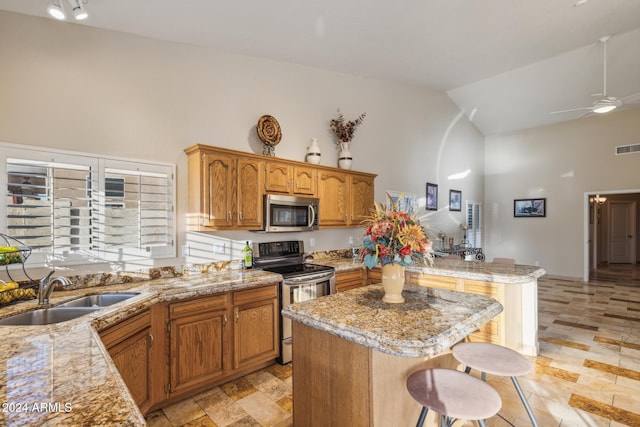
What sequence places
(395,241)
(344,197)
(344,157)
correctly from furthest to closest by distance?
1. (344,157)
2. (344,197)
3. (395,241)

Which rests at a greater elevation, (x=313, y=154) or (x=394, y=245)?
(x=313, y=154)

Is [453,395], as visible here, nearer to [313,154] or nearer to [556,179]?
[313,154]

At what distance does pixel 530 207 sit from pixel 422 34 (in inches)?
243

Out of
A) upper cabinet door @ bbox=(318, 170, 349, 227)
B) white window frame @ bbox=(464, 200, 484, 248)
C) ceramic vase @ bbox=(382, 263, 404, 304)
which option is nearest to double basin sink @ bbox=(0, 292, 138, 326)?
ceramic vase @ bbox=(382, 263, 404, 304)

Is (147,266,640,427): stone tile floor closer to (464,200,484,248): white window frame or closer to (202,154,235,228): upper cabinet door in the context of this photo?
(202,154,235,228): upper cabinet door

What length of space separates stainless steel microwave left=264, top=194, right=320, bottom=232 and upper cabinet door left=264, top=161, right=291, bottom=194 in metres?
0.09

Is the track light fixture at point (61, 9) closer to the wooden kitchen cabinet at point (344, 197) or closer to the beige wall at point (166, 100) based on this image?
the beige wall at point (166, 100)

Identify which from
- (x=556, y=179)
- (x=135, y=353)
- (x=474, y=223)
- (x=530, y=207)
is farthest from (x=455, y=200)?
(x=135, y=353)

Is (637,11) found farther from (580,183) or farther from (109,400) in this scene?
(109,400)

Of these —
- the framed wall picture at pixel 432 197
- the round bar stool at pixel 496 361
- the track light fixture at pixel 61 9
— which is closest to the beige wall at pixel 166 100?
the track light fixture at pixel 61 9

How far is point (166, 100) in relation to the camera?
2990 millimetres

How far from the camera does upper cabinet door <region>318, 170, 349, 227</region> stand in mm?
3992

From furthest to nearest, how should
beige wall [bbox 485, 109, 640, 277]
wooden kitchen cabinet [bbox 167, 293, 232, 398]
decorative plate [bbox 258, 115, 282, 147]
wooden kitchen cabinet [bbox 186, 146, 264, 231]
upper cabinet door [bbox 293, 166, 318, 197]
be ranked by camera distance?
beige wall [bbox 485, 109, 640, 277], upper cabinet door [bbox 293, 166, 318, 197], decorative plate [bbox 258, 115, 282, 147], wooden kitchen cabinet [bbox 186, 146, 264, 231], wooden kitchen cabinet [bbox 167, 293, 232, 398]

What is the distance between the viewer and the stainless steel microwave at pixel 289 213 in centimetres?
336
